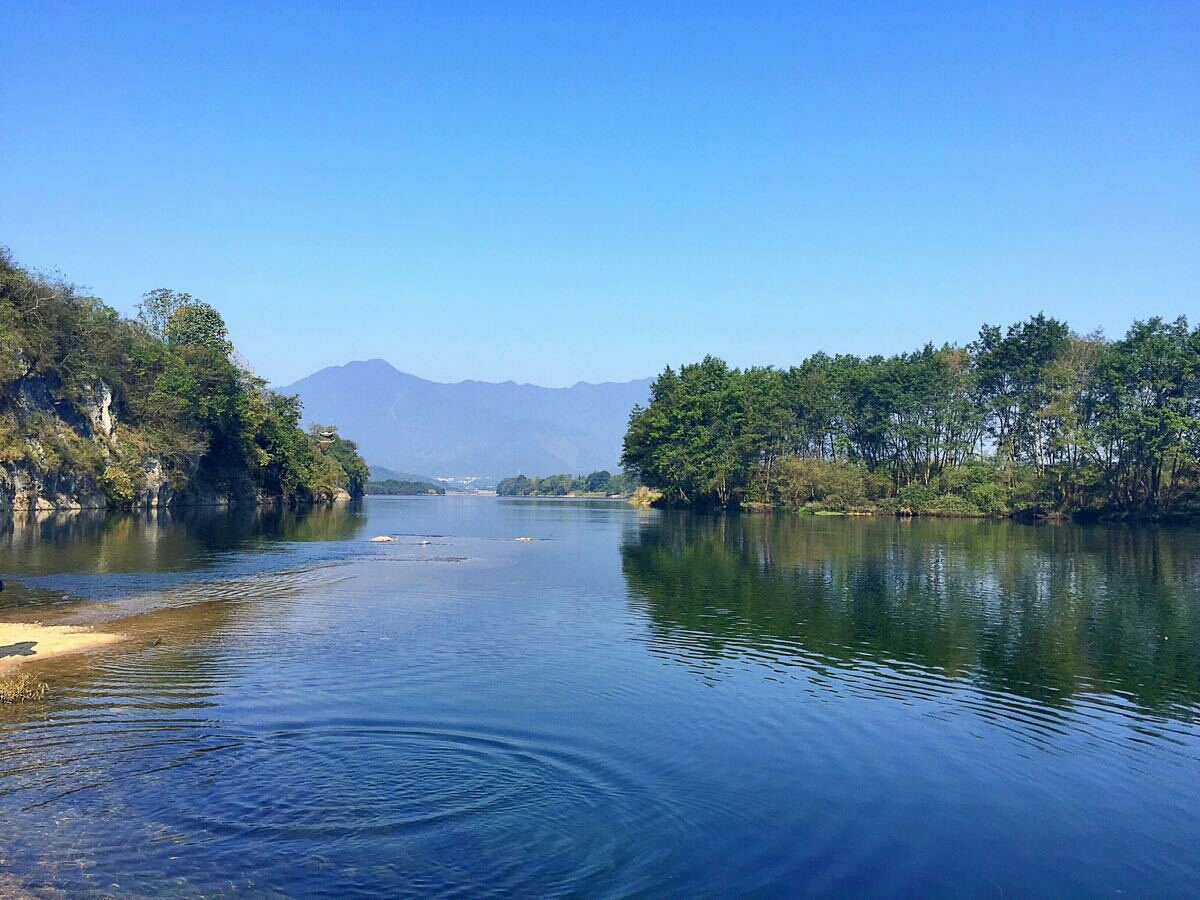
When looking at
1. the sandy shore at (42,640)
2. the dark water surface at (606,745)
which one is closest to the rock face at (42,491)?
the dark water surface at (606,745)

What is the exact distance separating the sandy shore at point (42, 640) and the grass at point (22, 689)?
215cm

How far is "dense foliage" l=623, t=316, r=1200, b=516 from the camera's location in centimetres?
8088

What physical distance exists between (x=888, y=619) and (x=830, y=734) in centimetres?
1238

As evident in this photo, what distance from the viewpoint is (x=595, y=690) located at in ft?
57.9

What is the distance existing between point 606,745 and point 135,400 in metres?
86.9

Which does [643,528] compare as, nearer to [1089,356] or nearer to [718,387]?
[718,387]

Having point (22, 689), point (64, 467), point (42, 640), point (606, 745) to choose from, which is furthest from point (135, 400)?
point (606, 745)

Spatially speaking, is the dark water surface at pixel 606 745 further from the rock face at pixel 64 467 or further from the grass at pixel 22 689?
the rock face at pixel 64 467

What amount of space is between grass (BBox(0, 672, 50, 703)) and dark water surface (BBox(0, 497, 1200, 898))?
1.21 ft

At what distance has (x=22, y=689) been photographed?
1540cm

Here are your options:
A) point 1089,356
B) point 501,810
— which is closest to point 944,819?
point 501,810

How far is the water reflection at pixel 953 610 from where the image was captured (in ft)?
66.6

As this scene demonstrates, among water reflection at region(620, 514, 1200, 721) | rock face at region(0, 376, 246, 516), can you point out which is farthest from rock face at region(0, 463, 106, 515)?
water reflection at region(620, 514, 1200, 721)

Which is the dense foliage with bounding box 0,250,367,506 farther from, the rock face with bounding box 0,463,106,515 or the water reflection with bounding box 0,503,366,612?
the water reflection with bounding box 0,503,366,612
